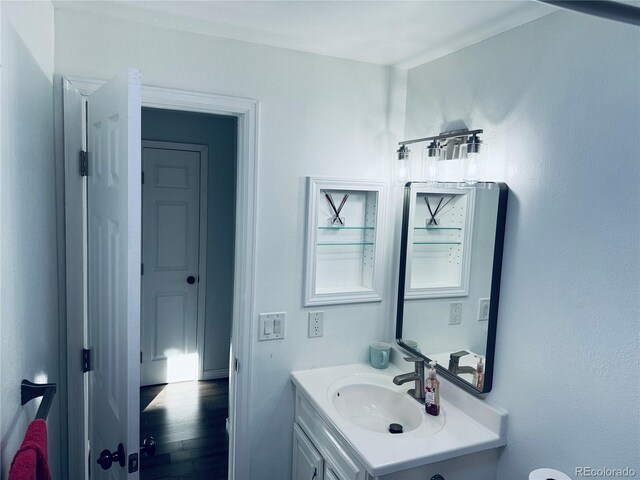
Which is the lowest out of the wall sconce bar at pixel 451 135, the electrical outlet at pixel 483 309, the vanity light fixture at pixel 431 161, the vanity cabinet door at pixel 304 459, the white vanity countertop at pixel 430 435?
the vanity cabinet door at pixel 304 459

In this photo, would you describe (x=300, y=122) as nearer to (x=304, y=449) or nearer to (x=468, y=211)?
(x=468, y=211)

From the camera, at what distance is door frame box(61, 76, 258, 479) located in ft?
5.59

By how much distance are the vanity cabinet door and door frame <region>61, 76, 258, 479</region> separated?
0.74ft

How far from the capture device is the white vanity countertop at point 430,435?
1.52 metres

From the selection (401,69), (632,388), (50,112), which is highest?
(401,69)

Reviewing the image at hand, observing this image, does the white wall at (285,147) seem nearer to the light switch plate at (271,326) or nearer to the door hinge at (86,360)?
the light switch plate at (271,326)

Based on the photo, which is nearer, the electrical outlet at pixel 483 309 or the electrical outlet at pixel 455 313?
the electrical outlet at pixel 483 309

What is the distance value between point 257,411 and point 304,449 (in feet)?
0.91

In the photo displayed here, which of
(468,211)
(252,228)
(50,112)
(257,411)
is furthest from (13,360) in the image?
(468,211)

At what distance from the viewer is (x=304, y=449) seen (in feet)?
6.73

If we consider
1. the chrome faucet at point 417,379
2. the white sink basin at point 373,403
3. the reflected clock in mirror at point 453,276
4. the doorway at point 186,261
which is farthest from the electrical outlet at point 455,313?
the doorway at point 186,261

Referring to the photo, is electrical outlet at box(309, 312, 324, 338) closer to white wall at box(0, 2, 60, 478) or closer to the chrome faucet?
the chrome faucet

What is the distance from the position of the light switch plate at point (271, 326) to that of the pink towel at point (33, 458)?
3.53 ft

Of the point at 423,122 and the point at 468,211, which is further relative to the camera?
the point at 423,122
